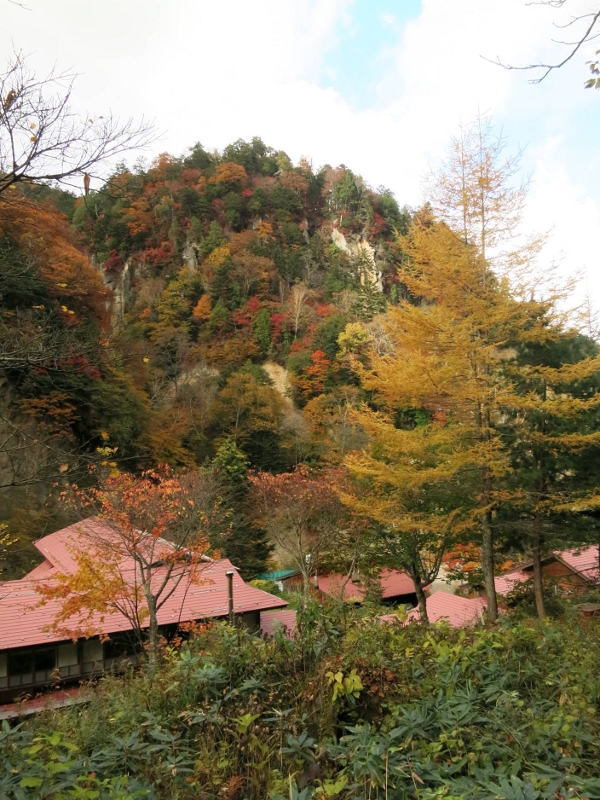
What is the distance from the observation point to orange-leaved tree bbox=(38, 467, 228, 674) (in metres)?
10.4

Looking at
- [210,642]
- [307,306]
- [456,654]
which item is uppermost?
[307,306]

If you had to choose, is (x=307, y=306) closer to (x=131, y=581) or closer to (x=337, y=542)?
(x=337, y=542)

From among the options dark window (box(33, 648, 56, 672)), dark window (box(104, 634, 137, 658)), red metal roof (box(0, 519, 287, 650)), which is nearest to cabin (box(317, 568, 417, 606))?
red metal roof (box(0, 519, 287, 650))

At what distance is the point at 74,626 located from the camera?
1081 cm

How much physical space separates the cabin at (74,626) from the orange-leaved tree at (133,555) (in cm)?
22

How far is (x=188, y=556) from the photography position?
39.5 feet

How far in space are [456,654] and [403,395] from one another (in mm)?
6170

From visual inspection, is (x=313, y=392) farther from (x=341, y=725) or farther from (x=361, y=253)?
(x=341, y=725)

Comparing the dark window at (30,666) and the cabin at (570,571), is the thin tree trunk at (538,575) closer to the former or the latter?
the cabin at (570,571)

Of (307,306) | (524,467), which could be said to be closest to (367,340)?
(307,306)

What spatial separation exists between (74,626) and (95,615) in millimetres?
583

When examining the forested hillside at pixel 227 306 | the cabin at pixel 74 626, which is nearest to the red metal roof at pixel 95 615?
the cabin at pixel 74 626

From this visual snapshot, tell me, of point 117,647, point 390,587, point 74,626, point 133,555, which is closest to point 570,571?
point 390,587

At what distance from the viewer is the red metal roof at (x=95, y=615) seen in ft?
34.8
